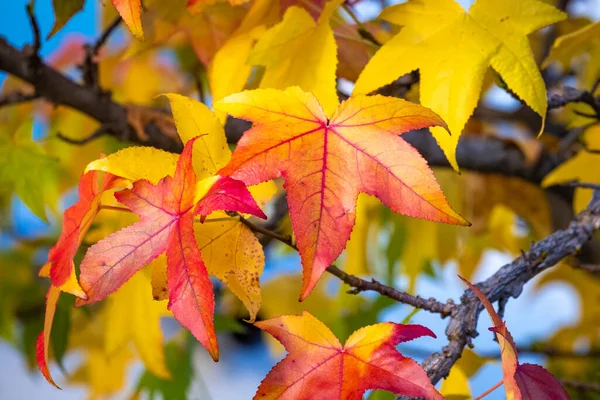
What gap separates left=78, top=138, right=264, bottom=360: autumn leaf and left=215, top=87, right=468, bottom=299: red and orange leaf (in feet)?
0.04

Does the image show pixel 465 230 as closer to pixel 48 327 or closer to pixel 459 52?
pixel 459 52

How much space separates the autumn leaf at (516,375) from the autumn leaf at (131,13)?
169 mm

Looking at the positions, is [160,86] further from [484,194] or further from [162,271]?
[162,271]

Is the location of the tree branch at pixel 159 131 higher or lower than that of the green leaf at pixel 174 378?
higher

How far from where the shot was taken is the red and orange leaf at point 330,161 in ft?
0.79

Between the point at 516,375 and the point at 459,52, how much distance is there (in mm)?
158

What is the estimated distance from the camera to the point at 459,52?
1.05 feet

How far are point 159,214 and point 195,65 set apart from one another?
0.59 metres

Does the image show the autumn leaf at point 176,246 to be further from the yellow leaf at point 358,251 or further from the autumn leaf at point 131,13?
the yellow leaf at point 358,251

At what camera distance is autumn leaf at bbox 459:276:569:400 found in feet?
0.77

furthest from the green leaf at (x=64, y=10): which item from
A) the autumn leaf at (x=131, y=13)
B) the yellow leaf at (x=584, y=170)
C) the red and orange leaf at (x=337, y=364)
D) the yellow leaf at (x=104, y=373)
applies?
the yellow leaf at (x=104, y=373)

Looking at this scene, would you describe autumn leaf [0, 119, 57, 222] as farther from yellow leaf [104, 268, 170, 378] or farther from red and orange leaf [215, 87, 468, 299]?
red and orange leaf [215, 87, 468, 299]

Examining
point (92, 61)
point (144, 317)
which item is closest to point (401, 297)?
point (144, 317)

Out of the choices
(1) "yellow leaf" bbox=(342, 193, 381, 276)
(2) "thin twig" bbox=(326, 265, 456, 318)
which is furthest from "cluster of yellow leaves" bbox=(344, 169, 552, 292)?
(2) "thin twig" bbox=(326, 265, 456, 318)
